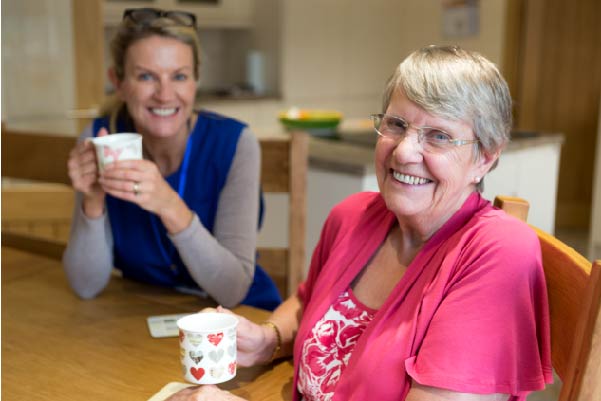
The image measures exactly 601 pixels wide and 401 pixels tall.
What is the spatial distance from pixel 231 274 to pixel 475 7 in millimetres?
4599

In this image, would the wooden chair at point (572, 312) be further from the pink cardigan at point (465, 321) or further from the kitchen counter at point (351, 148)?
the kitchen counter at point (351, 148)

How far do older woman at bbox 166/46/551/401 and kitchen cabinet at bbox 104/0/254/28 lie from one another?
14.5 ft

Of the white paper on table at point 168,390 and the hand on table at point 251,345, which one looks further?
the hand on table at point 251,345

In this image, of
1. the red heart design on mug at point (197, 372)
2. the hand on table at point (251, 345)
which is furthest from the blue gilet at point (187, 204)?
the red heart design on mug at point (197, 372)

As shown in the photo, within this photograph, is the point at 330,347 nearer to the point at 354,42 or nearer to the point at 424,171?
the point at 424,171

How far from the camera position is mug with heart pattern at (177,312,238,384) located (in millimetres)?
994

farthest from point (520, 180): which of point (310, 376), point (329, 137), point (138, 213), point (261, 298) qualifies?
point (310, 376)

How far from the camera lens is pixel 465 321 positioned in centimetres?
94

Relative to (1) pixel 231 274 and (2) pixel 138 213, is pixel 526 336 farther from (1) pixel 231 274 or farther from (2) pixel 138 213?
(2) pixel 138 213

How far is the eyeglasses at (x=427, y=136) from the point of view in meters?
Answer: 1.04

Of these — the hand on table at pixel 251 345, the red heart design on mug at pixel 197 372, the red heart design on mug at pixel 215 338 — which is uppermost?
the red heart design on mug at pixel 215 338

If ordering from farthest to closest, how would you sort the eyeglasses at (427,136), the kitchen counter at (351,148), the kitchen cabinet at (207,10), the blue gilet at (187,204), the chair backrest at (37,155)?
1. the kitchen cabinet at (207,10)
2. the kitchen counter at (351,148)
3. the chair backrest at (37,155)
4. the blue gilet at (187,204)
5. the eyeglasses at (427,136)

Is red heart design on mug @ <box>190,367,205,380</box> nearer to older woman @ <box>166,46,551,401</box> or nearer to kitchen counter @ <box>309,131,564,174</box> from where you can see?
older woman @ <box>166,46,551,401</box>

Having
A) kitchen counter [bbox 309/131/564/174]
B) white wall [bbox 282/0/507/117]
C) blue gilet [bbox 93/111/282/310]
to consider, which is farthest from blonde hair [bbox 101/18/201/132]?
white wall [bbox 282/0/507/117]
